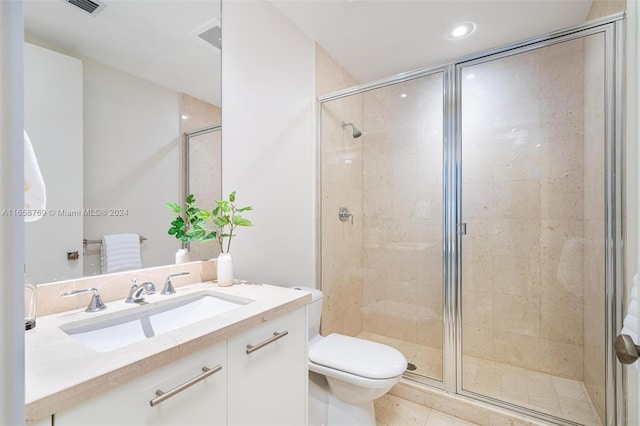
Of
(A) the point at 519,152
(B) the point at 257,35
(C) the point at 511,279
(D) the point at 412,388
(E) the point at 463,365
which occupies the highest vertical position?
(B) the point at 257,35

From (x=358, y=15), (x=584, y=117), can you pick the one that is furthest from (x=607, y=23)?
(x=358, y=15)

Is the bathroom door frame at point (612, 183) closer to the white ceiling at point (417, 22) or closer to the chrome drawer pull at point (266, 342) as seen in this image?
the white ceiling at point (417, 22)

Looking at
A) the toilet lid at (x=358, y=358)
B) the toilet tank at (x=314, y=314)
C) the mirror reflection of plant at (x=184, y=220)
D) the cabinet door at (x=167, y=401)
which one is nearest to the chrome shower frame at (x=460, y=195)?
the toilet tank at (x=314, y=314)

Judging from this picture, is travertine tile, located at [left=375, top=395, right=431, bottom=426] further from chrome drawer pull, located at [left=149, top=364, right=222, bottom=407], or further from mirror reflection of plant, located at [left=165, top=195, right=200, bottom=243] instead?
mirror reflection of plant, located at [left=165, top=195, right=200, bottom=243]

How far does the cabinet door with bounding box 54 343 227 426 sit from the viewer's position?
580mm

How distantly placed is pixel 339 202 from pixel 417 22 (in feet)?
4.26

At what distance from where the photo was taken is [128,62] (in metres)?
1.18

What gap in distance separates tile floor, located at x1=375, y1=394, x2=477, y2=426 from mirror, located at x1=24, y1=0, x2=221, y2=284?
4.90ft

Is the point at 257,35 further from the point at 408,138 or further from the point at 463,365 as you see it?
the point at 463,365

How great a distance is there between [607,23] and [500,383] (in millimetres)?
2018

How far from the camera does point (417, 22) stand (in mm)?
1835

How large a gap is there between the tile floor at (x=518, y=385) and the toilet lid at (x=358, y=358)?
1.62 ft

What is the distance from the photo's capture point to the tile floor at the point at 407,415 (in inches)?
64.2

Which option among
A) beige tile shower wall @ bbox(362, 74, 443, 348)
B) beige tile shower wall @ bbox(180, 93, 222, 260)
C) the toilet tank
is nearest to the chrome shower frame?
beige tile shower wall @ bbox(362, 74, 443, 348)
